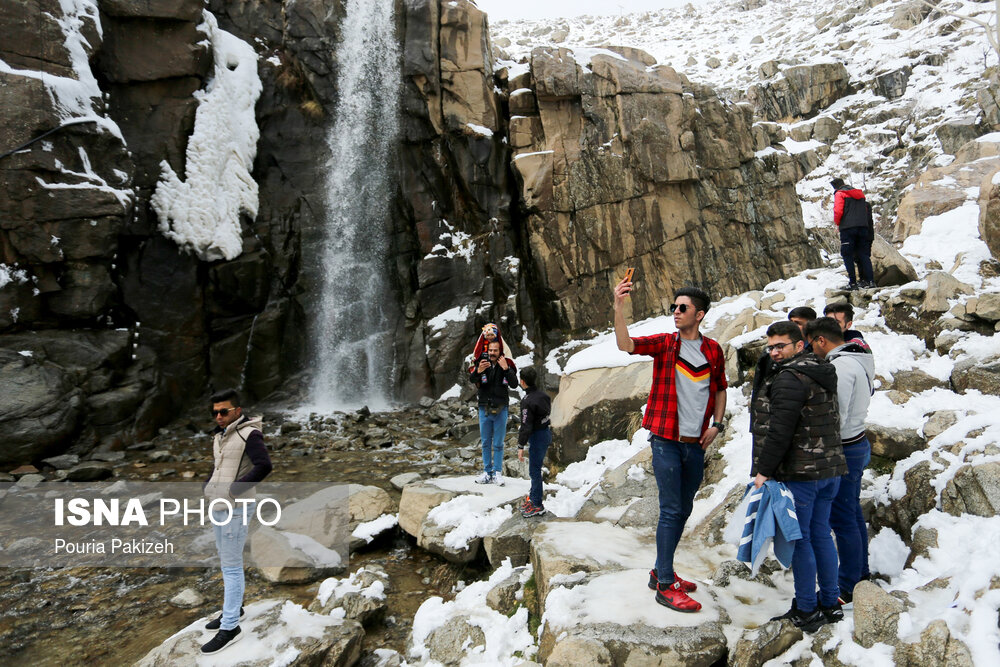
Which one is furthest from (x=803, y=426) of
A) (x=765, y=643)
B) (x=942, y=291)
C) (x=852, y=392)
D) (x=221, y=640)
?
(x=942, y=291)

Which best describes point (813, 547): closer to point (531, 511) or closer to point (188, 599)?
point (531, 511)

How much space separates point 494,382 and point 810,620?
15.2 ft

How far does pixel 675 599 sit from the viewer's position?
3.75 m

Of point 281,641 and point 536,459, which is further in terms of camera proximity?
point 536,459

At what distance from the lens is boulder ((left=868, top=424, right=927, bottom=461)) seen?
16.0 feet

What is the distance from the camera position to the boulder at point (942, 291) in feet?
22.6

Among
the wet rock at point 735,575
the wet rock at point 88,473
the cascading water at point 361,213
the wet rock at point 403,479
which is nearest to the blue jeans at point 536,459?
the wet rock at point 735,575

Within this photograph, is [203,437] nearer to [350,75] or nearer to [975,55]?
[350,75]

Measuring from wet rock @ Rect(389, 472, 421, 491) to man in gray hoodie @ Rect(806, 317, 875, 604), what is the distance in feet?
22.5

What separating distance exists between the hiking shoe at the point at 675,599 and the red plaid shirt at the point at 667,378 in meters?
1.06

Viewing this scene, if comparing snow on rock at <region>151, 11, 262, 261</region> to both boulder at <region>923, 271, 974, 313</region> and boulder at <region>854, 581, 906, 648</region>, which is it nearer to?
boulder at <region>923, 271, 974, 313</region>

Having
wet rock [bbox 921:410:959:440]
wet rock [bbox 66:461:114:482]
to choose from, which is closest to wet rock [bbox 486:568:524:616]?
wet rock [bbox 921:410:959:440]

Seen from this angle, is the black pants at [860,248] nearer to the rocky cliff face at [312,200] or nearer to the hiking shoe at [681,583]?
the hiking shoe at [681,583]

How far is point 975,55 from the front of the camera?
1309 inches
